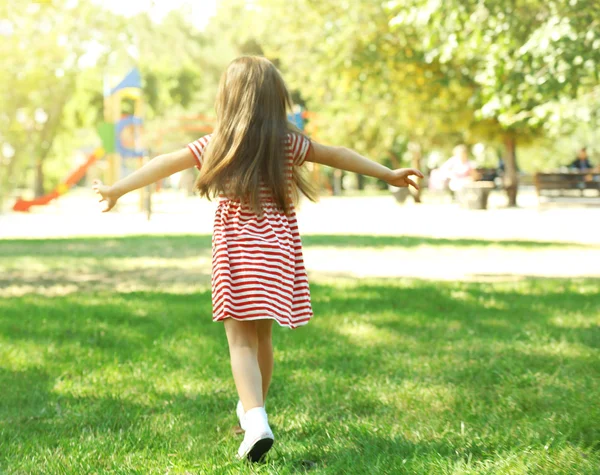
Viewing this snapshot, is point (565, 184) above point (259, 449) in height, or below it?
above

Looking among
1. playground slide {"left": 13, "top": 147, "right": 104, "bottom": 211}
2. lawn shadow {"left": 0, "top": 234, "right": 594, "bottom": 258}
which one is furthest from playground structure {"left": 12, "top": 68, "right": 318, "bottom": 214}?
lawn shadow {"left": 0, "top": 234, "right": 594, "bottom": 258}

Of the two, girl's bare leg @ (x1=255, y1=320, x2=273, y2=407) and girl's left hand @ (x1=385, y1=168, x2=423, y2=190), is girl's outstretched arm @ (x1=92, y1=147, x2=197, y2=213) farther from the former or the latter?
girl's left hand @ (x1=385, y1=168, x2=423, y2=190)

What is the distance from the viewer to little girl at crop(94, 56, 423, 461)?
3418mm

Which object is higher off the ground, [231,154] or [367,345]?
[231,154]

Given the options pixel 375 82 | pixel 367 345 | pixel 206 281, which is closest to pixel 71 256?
pixel 206 281

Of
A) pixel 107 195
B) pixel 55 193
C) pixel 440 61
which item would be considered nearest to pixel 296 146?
pixel 107 195

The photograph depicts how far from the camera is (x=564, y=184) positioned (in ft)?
76.6

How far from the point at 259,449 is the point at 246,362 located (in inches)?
15.2

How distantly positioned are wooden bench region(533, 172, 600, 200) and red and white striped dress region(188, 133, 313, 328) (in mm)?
20780

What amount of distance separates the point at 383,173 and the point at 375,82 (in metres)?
18.4

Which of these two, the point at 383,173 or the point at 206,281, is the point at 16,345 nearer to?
the point at 383,173

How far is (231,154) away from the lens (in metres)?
3.49

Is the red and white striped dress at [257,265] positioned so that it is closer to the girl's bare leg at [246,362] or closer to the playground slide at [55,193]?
the girl's bare leg at [246,362]

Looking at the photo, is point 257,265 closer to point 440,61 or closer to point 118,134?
point 440,61
